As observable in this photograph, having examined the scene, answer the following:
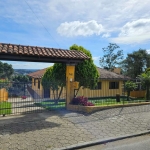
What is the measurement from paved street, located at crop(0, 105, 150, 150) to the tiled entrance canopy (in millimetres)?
2610

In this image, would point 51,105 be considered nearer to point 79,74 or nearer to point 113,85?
point 79,74

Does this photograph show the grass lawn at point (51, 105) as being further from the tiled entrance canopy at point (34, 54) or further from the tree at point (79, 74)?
the tiled entrance canopy at point (34, 54)

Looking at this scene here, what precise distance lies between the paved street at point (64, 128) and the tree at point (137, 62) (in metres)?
27.4

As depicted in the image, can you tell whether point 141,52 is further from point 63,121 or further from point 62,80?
point 63,121

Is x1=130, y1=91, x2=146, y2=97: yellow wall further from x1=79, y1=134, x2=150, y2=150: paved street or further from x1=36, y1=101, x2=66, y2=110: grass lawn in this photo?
x1=79, y1=134, x2=150, y2=150: paved street

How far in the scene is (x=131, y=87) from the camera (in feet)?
55.3

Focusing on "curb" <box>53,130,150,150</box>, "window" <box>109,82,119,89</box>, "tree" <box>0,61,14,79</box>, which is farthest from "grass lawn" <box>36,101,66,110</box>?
"tree" <box>0,61,14,79</box>

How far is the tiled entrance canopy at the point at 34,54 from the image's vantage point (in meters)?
7.55

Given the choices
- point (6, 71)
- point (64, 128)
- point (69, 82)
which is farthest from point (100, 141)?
point (6, 71)

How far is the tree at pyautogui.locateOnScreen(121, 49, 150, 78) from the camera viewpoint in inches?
1348

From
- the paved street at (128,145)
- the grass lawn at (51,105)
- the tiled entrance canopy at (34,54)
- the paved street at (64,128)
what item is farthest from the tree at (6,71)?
the paved street at (128,145)

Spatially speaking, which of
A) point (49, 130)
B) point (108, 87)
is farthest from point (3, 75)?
point (49, 130)

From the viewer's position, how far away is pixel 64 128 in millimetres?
6352

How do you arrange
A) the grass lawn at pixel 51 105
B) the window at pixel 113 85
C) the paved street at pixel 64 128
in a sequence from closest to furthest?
the paved street at pixel 64 128 → the grass lawn at pixel 51 105 → the window at pixel 113 85
